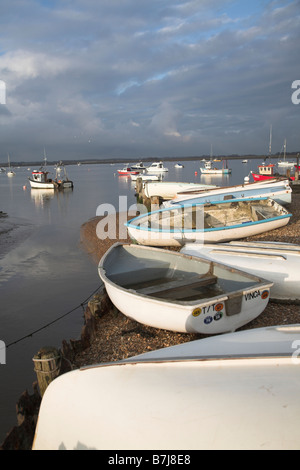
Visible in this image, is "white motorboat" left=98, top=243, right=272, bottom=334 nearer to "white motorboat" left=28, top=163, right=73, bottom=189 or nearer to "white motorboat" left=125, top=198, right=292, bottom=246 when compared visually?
"white motorboat" left=125, top=198, right=292, bottom=246

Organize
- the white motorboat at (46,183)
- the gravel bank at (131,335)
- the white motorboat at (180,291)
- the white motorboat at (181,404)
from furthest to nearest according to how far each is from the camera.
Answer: the white motorboat at (46,183), the gravel bank at (131,335), the white motorboat at (180,291), the white motorboat at (181,404)

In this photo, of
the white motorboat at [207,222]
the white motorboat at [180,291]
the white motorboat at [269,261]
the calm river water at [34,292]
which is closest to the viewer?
the white motorboat at [180,291]

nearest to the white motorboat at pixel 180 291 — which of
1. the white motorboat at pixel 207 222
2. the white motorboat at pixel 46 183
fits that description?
the white motorboat at pixel 207 222

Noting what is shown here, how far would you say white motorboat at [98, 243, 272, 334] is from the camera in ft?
20.3

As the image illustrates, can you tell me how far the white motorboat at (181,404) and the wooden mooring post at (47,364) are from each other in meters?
0.82

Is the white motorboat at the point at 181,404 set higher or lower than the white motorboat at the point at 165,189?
lower

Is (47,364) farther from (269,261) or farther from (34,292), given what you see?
(34,292)

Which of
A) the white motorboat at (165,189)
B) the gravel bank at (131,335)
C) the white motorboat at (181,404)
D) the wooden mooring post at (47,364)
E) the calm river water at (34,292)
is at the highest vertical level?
the white motorboat at (165,189)

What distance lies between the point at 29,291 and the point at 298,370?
33.2 feet

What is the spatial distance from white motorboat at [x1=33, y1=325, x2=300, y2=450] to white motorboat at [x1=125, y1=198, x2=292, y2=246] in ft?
28.0

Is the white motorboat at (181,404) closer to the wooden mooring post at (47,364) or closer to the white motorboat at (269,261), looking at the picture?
the wooden mooring post at (47,364)

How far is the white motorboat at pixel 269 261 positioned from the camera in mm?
8047

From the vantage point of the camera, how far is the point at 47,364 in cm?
509
